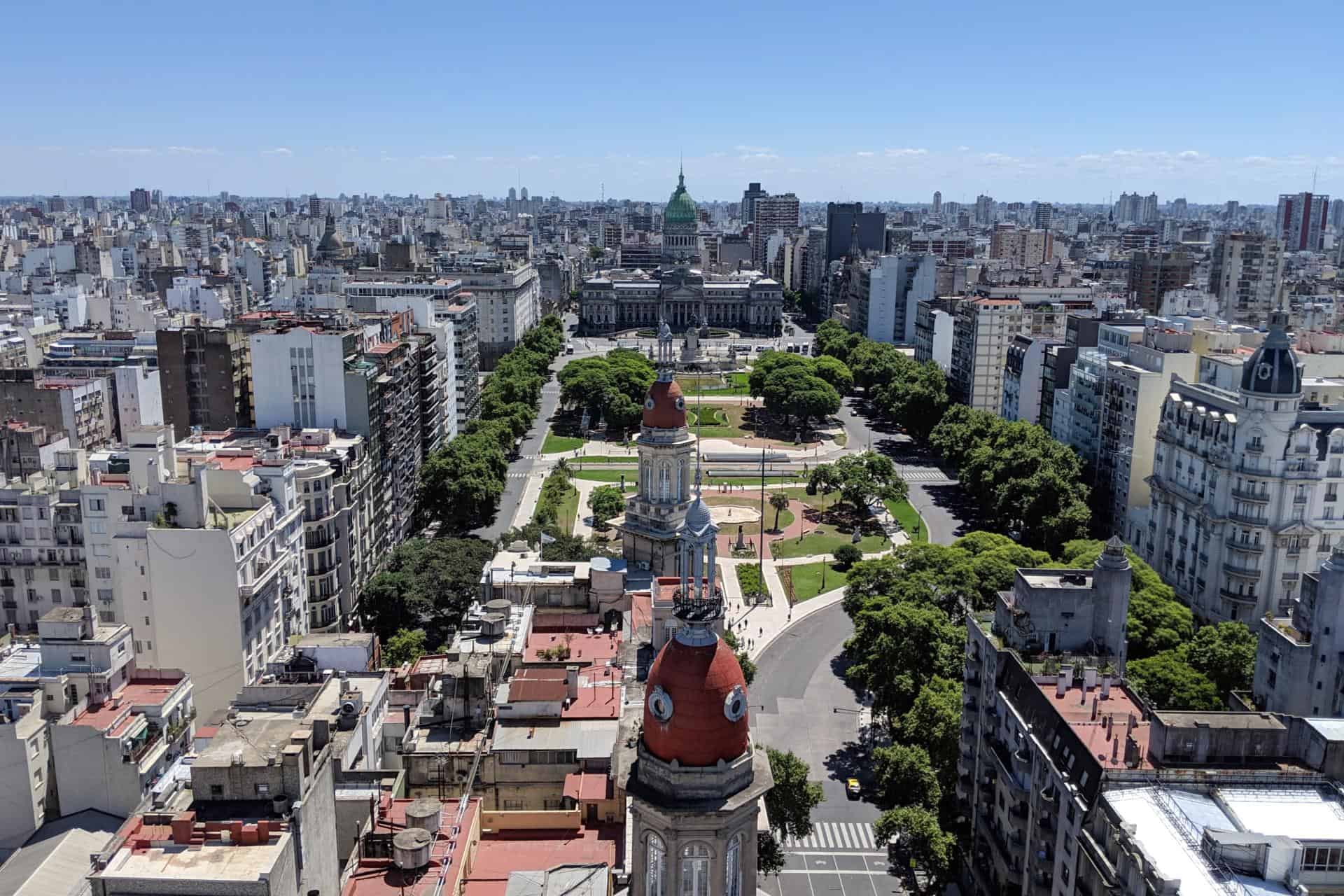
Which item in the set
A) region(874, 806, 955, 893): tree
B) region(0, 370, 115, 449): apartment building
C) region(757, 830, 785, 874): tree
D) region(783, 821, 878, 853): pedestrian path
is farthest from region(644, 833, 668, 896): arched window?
region(0, 370, 115, 449): apartment building

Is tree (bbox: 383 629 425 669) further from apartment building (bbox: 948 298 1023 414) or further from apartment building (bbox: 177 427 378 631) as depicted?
apartment building (bbox: 948 298 1023 414)

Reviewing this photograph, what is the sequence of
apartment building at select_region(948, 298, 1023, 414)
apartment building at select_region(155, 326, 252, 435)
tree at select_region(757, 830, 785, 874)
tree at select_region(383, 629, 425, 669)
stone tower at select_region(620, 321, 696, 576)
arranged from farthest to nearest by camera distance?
apartment building at select_region(948, 298, 1023, 414)
apartment building at select_region(155, 326, 252, 435)
tree at select_region(383, 629, 425, 669)
stone tower at select_region(620, 321, 696, 576)
tree at select_region(757, 830, 785, 874)

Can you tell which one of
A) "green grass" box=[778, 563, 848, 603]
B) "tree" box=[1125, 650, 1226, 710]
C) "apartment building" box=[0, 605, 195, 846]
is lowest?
"green grass" box=[778, 563, 848, 603]

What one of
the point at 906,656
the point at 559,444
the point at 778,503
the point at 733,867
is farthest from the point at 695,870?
the point at 559,444

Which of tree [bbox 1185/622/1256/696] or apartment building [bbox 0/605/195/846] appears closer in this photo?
apartment building [bbox 0/605/195/846]

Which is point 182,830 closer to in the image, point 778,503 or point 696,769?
point 696,769

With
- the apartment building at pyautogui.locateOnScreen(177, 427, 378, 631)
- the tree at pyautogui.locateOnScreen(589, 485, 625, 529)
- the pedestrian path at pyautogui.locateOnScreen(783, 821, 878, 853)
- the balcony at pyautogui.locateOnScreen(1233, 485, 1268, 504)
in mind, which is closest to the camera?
the pedestrian path at pyautogui.locateOnScreen(783, 821, 878, 853)
